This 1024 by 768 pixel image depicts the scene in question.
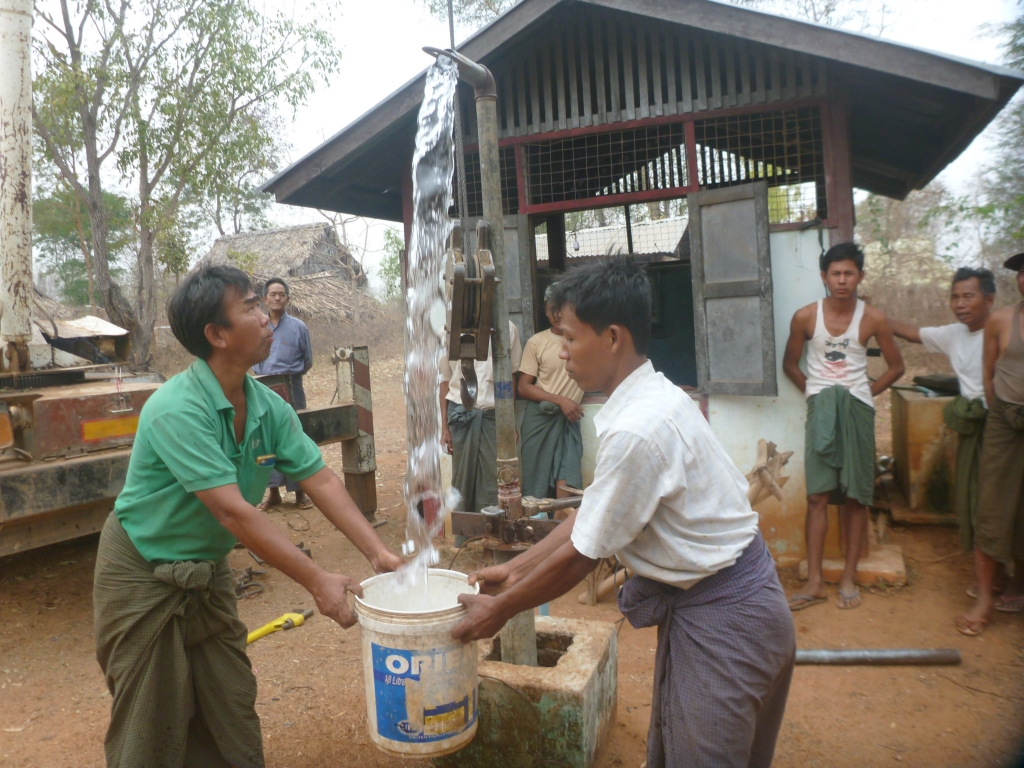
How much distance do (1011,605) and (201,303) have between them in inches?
172

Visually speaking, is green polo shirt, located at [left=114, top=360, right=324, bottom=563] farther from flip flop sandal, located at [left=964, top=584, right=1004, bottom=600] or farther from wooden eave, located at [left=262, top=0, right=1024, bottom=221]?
flip flop sandal, located at [left=964, top=584, right=1004, bottom=600]

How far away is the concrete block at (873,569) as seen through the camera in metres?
4.46

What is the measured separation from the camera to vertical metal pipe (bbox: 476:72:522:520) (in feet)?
8.15

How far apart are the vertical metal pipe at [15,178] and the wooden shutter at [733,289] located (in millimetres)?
3925

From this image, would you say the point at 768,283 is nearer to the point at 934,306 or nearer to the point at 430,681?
the point at 430,681

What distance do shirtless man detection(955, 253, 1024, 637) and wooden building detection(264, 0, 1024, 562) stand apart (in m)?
1.06

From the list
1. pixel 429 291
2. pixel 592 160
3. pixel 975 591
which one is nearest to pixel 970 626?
pixel 975 591

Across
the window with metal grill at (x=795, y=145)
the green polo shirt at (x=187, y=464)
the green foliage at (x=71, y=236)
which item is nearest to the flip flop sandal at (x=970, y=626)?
the window with metal grill at (x=795, y=145)

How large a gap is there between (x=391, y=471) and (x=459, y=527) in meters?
5.83

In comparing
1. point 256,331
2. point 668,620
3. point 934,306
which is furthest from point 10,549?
point 934,306

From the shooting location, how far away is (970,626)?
3885 mm

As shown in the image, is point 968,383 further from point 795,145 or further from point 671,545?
point 671,545

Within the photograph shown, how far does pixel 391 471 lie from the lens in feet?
27.0

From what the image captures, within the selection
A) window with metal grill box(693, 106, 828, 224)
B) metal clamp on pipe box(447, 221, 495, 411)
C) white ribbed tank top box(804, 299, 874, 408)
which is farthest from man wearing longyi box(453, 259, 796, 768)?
window with metal grill box(693, 106, 828, 224)
